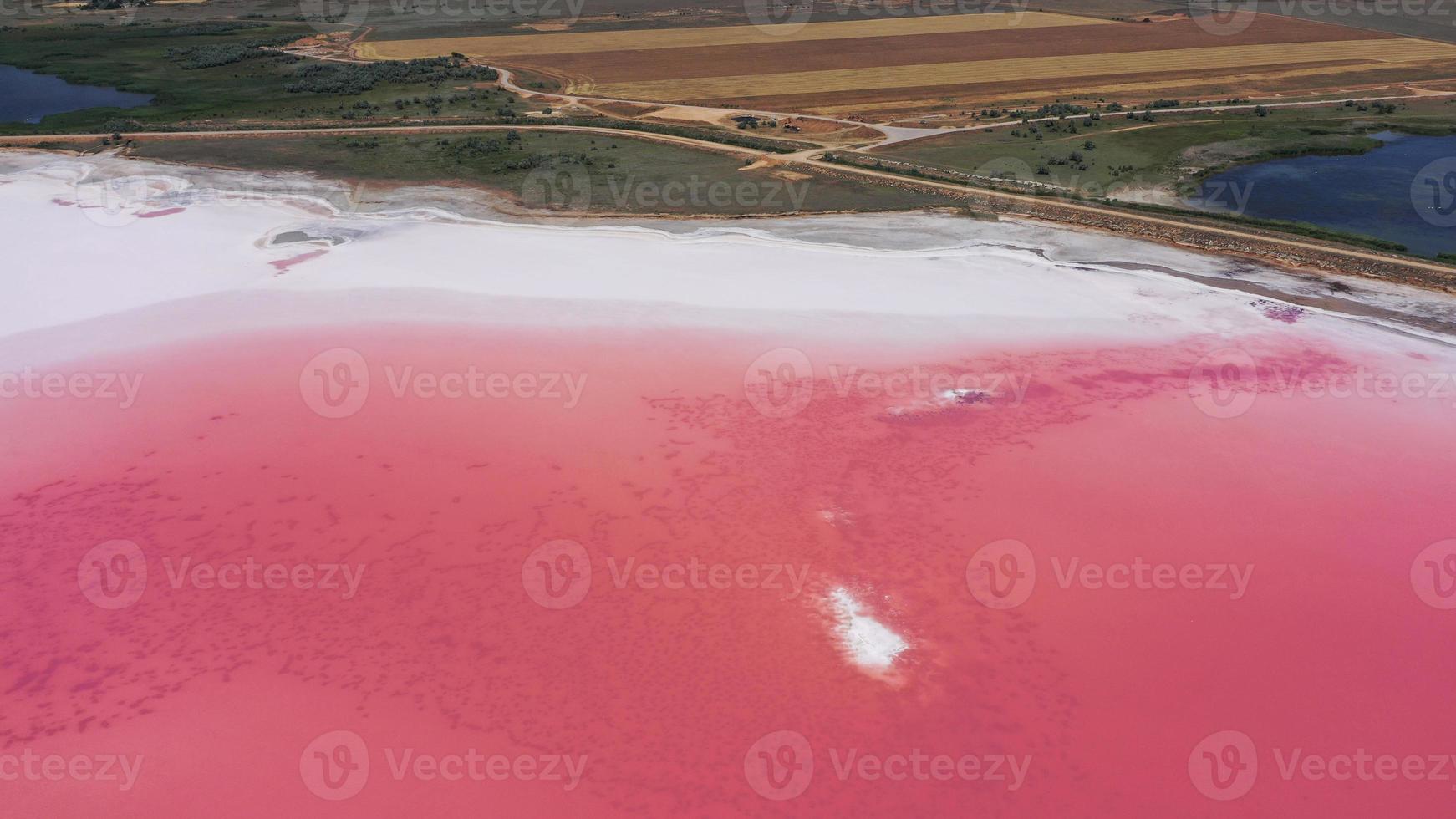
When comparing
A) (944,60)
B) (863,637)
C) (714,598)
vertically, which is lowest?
(863,637)

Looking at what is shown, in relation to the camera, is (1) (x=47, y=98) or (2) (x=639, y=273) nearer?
(2) (x=639, y=273)

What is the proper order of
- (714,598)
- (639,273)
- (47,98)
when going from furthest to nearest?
(47,98), (639,273), (714,598)

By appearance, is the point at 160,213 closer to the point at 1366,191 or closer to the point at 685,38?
the point at 1366,191

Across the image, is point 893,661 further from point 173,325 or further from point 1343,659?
point 173,325

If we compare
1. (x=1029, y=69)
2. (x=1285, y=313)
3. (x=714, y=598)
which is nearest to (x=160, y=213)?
(x=714, y=598)

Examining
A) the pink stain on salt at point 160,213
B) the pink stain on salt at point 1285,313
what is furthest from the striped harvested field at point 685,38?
the pink stain on salt at point 1285,313

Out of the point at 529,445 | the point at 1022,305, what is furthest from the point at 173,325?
the point at 1022,305
